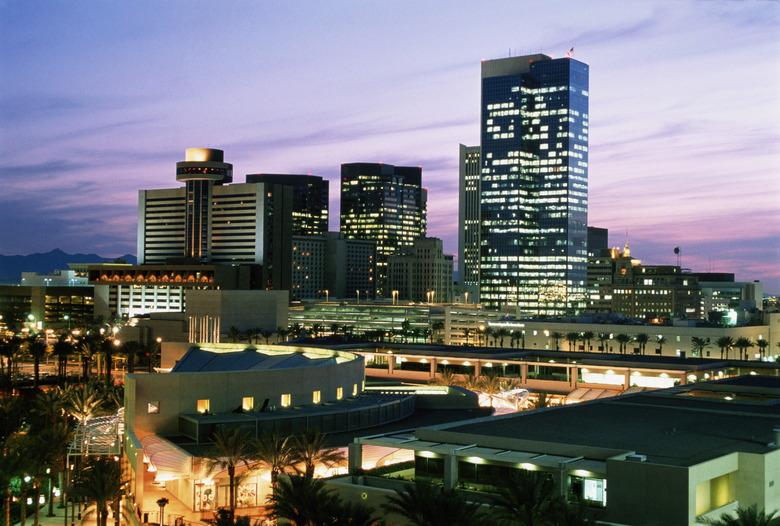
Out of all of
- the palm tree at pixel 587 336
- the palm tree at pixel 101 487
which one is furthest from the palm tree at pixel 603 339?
the palm tree at pixel 101 487

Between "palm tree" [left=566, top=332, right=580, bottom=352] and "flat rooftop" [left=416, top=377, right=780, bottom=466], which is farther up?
"flat rooftop" [left=416, top=377, right=780, bottom=466]

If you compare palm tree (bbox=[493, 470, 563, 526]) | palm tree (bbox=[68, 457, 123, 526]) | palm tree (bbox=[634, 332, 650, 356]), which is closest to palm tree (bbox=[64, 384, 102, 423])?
palm tree (bbox=[68, 457, 123, 526])

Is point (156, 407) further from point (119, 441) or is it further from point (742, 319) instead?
point (742, 319)

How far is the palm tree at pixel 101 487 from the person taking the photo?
162ft

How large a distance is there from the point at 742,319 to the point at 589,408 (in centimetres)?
13719

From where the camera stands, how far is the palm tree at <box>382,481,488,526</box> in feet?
116

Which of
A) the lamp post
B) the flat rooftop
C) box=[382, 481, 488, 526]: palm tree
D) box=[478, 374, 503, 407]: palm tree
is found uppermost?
the flat rooftop

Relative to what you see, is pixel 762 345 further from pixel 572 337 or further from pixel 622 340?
pixel 572 337

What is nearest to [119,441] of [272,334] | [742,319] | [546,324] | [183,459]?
[183,459]

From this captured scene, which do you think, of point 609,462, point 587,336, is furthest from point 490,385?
point 587,336

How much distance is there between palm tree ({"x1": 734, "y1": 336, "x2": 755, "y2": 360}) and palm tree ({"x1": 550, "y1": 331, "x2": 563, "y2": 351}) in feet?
94.6

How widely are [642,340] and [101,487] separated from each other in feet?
385

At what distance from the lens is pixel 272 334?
165 m

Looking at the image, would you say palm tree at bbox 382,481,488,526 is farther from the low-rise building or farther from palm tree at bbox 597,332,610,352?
palm tree at bbox 597,332,610,352
